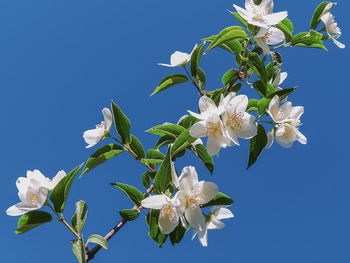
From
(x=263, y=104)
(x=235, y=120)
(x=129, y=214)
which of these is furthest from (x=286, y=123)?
(x=129, y=214)

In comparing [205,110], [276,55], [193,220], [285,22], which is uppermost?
[285,22]

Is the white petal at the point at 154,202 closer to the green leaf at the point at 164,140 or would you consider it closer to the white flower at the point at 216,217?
the white flower at the point at 216,217

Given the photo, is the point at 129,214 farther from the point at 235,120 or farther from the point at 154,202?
the point at 235,120

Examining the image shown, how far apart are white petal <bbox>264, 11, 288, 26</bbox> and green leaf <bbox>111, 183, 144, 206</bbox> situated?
2.63ft

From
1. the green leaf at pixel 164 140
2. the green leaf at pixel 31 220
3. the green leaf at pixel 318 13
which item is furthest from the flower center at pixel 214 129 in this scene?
the green leaf at pixel 318 13

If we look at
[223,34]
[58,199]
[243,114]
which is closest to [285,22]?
[223,34]

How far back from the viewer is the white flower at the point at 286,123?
1391 millimetres

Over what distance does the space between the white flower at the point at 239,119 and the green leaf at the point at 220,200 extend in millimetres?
220

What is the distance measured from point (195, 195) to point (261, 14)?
0.74 metres

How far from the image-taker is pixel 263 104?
4.64 feet

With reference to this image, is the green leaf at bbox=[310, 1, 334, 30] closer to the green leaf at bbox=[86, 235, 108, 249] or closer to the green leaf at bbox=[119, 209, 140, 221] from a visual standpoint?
the green leaf at bbox=[119, 209, 140, 221]

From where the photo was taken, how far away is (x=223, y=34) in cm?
142

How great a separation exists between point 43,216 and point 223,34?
96cm

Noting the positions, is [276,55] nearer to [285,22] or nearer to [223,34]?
[285,22]
